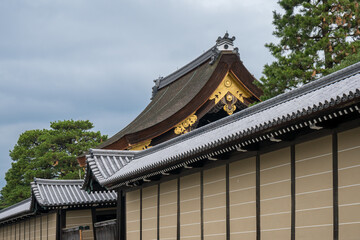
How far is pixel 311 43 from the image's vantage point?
24594 millimetres

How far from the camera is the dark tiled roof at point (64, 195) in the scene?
80.1 feet

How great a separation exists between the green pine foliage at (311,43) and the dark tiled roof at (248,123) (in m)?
6.84

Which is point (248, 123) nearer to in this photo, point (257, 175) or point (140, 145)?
point (257, 175)

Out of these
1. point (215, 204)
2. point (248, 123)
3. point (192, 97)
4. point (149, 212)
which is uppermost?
point (192, 97)

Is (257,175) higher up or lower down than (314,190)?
higher up

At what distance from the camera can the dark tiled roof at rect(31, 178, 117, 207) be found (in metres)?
24.4

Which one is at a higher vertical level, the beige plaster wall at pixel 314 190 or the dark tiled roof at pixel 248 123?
the dark tiled roof at pixel 248 123

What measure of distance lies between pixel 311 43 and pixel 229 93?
166 inches

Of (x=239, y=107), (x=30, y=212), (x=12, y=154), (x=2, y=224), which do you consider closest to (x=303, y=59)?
(x=239, y=107)

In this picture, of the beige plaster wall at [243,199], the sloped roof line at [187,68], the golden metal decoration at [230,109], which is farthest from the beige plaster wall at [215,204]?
the sloped roof line at [187,68]

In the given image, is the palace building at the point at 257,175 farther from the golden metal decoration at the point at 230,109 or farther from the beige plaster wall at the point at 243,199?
the golden metal decoration at the point at 230,109

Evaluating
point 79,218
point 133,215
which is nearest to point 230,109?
point 133,215

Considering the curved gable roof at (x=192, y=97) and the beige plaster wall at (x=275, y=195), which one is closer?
the beige plaster wall at (x=275, y=195)

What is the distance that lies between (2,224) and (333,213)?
27.8 metres
